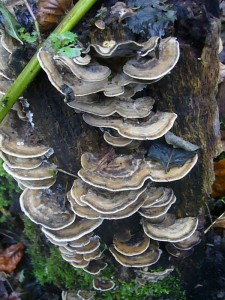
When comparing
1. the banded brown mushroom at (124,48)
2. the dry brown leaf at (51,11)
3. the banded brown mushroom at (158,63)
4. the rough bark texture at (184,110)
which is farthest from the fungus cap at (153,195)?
the dry brown leaf at (51,11)

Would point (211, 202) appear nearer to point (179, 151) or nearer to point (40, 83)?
point (179, 151)

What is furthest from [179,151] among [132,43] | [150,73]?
[132,43]

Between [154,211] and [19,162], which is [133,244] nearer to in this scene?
[154,211]

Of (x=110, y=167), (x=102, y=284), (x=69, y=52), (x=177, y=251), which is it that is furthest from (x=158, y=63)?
(x=102, y=284)

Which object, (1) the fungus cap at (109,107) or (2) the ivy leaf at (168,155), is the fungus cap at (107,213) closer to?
(2) the ivy leaf at (168,155)

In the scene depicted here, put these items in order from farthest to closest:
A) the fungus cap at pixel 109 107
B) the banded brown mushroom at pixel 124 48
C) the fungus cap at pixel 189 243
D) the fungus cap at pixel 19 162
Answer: the fungus cap at pixel 189 243
the fungus cap at pixel 19 162
the fungus cap at pixel 109 107
the banded brown mushroom at pixel 124 48

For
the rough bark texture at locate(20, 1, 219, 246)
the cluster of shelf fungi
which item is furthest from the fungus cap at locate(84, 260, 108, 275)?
the rough bark texture at locate(20, 1, 219, 246)
